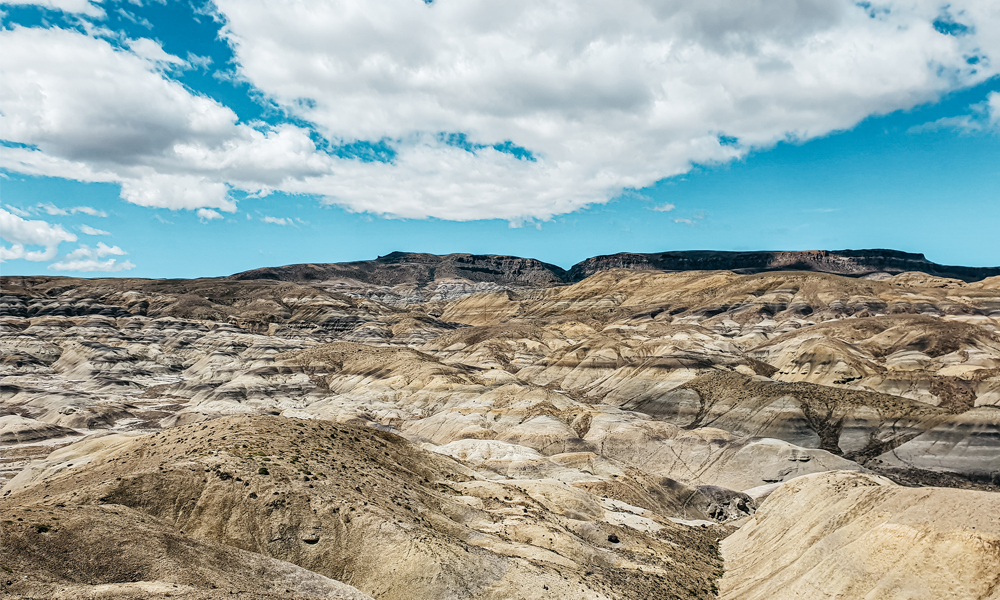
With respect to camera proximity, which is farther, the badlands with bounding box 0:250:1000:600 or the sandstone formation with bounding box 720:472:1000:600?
the badlands with bounding box 0:250:1000:600

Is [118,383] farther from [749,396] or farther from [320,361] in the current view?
[749,396]

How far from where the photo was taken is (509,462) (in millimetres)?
57219

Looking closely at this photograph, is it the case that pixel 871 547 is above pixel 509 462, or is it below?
above

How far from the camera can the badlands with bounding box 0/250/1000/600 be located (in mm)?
23969

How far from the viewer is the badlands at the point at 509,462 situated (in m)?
24.0

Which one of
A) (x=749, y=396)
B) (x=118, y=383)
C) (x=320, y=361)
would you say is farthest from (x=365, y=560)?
(x=118, y=383)

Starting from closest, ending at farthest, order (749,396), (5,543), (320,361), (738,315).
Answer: (5,543)
(749,396)
(320,361)
(738,315)

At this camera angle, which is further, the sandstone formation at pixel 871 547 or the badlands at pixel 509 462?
the badlands at pixel 509 462

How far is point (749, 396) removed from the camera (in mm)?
86562

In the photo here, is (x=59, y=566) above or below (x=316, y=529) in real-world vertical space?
above

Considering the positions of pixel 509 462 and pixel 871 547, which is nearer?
pixel 871 547

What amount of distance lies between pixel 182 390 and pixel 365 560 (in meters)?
110

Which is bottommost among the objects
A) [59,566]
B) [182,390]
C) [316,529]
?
[182,390]

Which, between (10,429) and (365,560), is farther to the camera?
(10,429)
